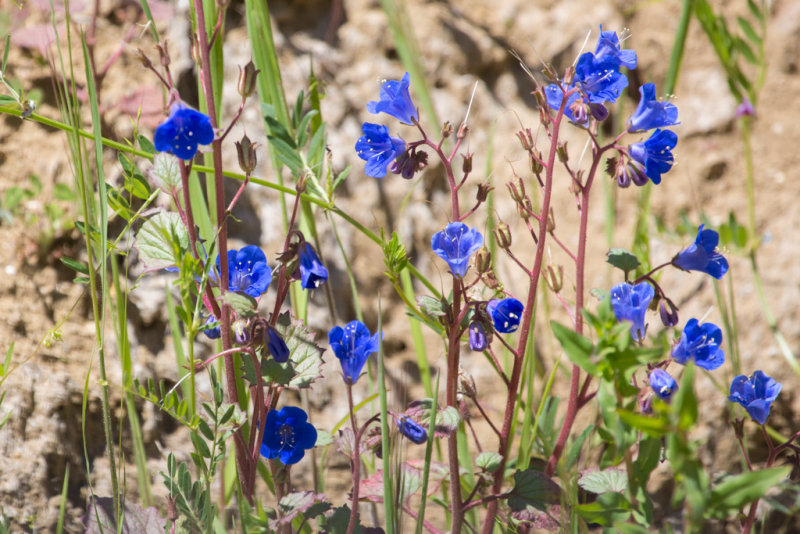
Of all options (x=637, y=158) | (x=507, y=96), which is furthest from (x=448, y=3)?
(x=637, y=158)

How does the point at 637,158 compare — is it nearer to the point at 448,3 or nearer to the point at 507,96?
the point at 507,96

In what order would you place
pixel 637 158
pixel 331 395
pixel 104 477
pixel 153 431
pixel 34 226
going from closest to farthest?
1. pixel 637 158
2. pixel 104 477
3. pixel 153 431
4. pixel 34 226
5. pixel 331 395

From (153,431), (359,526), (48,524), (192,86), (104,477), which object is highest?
(192,86)

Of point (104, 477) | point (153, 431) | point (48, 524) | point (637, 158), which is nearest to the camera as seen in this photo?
point (637, 158)

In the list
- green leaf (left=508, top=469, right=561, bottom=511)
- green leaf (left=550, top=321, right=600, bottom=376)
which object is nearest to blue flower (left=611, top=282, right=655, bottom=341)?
green leaf (left=550, top=321, right=600, bottom=376)

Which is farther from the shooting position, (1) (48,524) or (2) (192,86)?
(2) (192,86)

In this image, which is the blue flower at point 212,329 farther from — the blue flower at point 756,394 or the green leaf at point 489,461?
the blue flower at point 756,394
